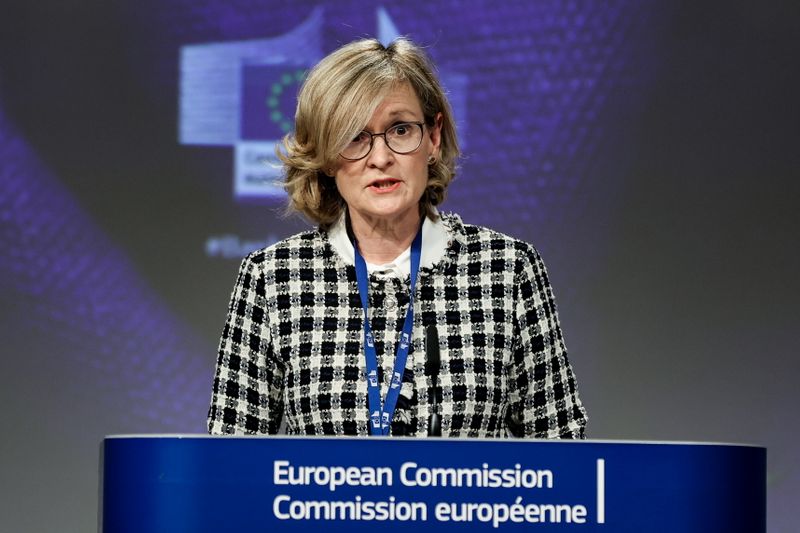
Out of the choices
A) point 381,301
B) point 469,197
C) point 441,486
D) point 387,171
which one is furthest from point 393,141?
point 469,197

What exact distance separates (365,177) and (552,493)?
837mm

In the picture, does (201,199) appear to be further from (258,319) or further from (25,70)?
(258,319)

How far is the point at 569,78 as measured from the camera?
389cm

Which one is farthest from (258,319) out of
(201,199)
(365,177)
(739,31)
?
(739,31)

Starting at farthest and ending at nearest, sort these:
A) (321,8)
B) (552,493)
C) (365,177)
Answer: (321,8) → (365,177) → (552,493)

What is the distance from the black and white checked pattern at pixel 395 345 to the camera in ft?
6.55

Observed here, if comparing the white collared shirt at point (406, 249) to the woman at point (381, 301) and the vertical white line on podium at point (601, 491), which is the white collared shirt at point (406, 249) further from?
the vertical white line on podium at point (601, 491)

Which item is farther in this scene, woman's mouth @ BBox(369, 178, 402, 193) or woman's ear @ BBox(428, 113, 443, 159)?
woman's ear @ BBox(428, 113, 443, 159)

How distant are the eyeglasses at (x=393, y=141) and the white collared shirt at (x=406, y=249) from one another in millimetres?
190

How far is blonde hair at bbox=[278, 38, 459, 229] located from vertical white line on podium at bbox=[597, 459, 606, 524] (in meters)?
0.86

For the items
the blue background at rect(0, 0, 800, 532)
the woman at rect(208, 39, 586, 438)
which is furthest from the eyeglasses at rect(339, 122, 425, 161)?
the blue background at rect(0, 0, 800, 532)

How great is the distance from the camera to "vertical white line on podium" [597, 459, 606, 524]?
1315mm

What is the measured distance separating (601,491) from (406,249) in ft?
2.90

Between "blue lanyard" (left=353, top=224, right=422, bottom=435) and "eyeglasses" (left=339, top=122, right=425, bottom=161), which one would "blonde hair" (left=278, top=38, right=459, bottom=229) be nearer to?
"eyeglasses" (left=339, top=122, right=425, bottom=161)
